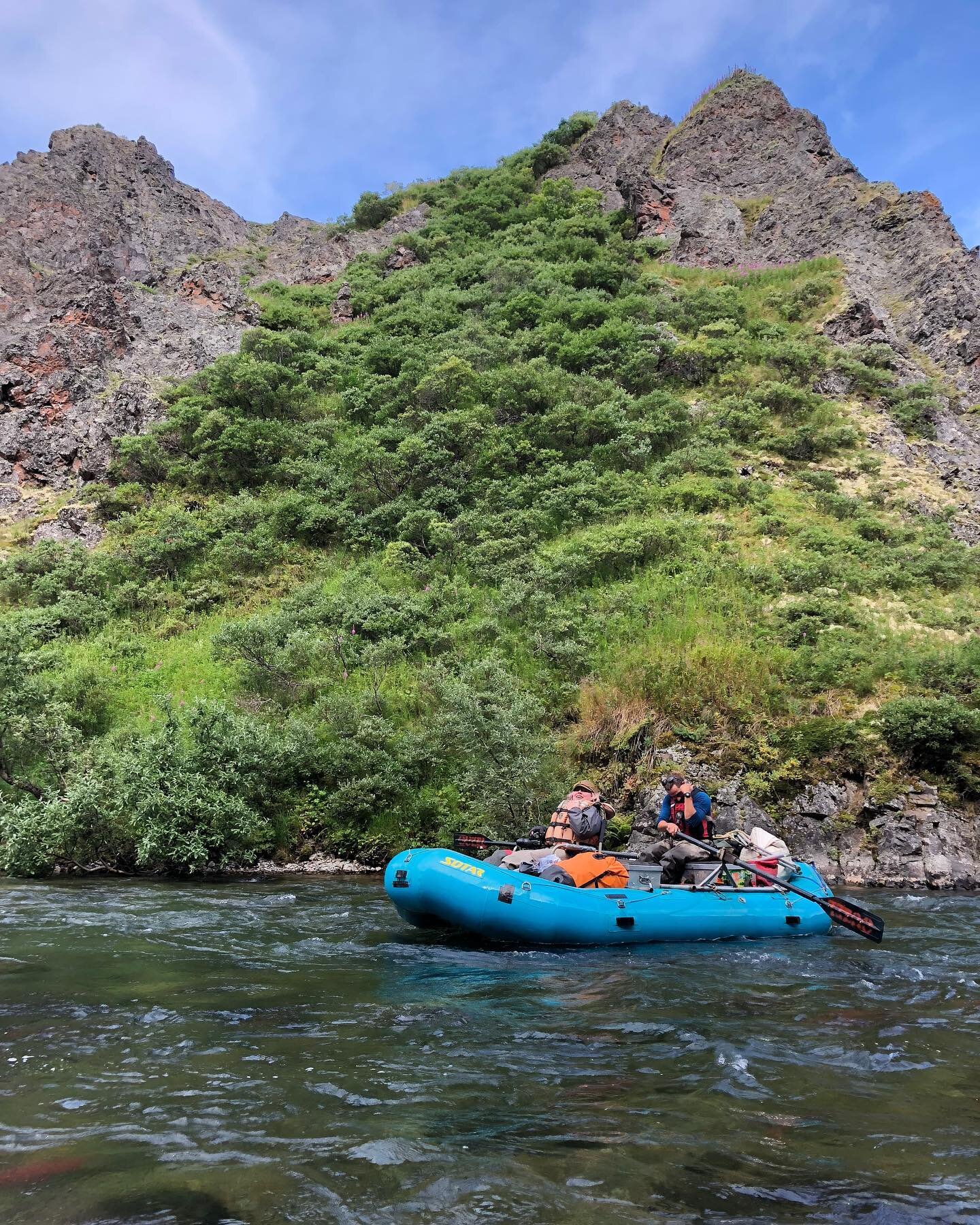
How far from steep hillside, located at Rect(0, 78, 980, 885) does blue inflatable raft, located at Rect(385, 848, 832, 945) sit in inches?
135

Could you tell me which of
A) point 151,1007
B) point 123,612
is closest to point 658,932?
point 151,1007

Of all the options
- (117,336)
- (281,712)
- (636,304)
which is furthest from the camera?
(117,336)

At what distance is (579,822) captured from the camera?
8266 millimetres

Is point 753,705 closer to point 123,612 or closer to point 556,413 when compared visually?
point 556,413

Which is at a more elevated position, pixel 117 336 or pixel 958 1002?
pixel 117 336

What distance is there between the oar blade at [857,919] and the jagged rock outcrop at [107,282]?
79.5ft

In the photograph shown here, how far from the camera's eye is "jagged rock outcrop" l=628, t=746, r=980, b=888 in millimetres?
10156

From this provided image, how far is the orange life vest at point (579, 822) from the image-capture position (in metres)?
8.15

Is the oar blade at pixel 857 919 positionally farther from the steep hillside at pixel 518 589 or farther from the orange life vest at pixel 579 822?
the steep hillside at pixel 518 589

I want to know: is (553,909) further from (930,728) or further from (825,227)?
(825,227)

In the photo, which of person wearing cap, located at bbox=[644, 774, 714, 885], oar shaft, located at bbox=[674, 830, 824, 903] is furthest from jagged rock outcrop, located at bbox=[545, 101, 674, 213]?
oar shaft, located at bbox=[674, 830, 824, 903]

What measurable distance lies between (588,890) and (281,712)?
8.54 m

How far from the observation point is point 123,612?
64.7 feet

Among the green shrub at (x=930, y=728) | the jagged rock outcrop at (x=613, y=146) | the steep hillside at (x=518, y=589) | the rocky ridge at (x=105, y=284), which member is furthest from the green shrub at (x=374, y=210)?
the green shrub at (x=930, y=728)
